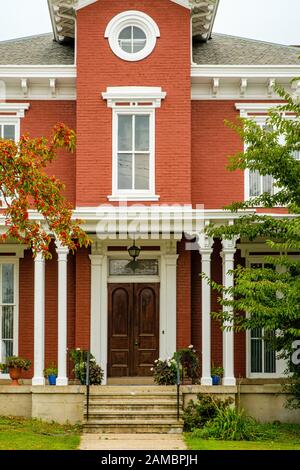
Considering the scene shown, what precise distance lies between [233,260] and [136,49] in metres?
5.49

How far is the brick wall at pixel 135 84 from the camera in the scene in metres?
23.4

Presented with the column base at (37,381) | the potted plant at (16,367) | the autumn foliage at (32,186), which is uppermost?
the autumn foliage at (32,186)

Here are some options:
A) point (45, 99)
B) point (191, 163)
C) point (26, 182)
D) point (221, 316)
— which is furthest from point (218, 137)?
point (26, 182)

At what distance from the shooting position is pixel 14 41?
27125 millimetres

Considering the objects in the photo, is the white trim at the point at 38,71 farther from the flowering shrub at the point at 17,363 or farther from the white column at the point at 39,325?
the flowering shrub at the point at 17,363

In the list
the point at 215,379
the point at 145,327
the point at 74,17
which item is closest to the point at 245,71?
the point at 74,17

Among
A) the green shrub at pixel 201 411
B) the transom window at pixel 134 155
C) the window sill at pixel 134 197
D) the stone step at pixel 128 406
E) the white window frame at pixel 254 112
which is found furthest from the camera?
the white window frame at pixel 254 112

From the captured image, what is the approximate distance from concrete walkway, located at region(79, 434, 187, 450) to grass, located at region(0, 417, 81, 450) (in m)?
0.26

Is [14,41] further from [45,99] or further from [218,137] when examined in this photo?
[218,137]

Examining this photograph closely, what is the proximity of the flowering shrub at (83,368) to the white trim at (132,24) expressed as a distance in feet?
22.8

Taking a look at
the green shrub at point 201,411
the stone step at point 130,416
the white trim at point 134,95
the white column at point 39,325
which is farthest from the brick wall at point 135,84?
the stone step at point 130,416

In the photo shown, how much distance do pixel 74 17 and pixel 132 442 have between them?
1084cm

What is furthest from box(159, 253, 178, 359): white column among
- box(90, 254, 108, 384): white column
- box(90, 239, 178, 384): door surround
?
box(90, 254, 108, 384): white column

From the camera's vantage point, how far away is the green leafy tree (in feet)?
61.7
